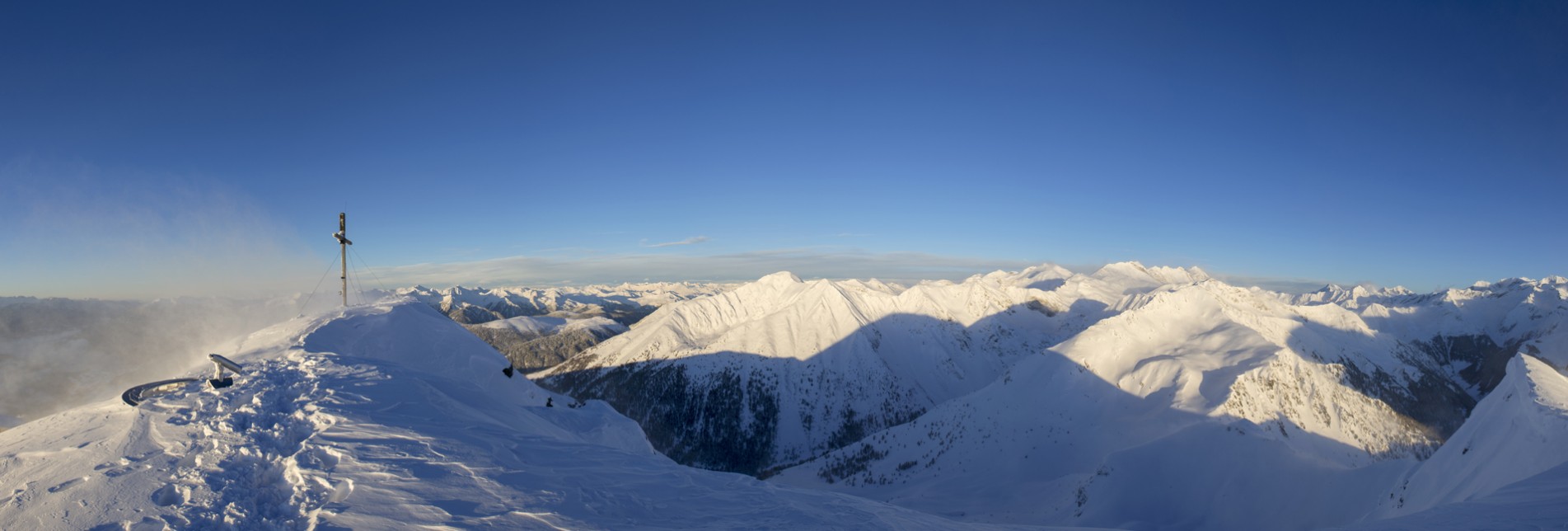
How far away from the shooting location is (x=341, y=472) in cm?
947

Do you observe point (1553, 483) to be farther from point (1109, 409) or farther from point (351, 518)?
point (1109, 409)

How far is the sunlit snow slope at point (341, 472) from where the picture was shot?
8320 mm

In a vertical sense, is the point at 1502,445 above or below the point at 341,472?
below

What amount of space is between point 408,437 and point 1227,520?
57.2 meters

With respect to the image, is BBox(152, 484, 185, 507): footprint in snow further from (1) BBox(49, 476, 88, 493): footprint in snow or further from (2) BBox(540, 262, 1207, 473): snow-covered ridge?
(2) BBox(540, 262, 1207, 473): snow-covered ridge

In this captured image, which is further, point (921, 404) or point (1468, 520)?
point (921, 404)

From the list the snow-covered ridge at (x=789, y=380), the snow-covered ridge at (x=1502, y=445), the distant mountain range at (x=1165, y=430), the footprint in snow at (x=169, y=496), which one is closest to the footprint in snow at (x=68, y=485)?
the footprint in snow at (x=169, y=496)

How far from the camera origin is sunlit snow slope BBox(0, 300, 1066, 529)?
832cm

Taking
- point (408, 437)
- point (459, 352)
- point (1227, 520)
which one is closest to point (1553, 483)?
point (408, 437)

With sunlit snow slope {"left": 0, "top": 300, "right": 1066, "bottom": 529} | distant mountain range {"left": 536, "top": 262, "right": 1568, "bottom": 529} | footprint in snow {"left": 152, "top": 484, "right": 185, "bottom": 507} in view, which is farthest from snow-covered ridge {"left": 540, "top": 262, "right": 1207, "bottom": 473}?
footprint in snow {"left": 152, "top": 484, "right": 185, "bottom": 507}

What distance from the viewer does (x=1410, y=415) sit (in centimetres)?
7769

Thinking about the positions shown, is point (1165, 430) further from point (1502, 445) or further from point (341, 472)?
point (341, 472)

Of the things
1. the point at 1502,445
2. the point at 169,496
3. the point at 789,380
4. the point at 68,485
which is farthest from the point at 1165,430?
the point at 789,380

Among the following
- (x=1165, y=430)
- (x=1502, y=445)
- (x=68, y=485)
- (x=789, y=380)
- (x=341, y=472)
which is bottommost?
(x=789, y=380)
